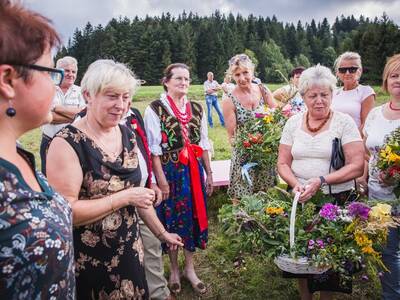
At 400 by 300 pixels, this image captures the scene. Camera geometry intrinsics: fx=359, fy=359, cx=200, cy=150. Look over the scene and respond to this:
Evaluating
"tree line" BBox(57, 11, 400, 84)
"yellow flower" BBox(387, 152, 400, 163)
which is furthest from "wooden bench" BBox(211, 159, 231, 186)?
"tree line" BBox(57, 11, 400, 84)

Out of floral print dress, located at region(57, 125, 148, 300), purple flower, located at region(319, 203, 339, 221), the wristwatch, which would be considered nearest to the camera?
floral print dress, located at region(57, 125, 148, 300)

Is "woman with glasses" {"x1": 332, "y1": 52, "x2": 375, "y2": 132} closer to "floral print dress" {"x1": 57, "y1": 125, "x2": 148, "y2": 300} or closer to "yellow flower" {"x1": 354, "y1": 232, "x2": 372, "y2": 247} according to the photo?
"yellow flower" {"x1": 354, "y1": 232, "x2": 372, "y2": 247}

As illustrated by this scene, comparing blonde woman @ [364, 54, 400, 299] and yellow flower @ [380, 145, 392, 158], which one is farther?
blonde woman @ [364, 54, 400, 299]

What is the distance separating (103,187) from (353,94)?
3585 mm

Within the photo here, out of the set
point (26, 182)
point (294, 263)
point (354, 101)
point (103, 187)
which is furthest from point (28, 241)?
point (354, 101)

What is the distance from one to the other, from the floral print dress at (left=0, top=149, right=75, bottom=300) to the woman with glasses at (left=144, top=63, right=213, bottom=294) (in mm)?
2335

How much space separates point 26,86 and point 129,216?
1141mm

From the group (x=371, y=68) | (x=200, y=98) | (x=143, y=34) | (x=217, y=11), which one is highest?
(x=217, y=11)

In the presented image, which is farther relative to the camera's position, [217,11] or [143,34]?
[217,11]

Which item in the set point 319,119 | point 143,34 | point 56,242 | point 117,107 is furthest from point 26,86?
point 143,34

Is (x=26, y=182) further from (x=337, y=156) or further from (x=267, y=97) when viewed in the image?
(x=267, y=97)

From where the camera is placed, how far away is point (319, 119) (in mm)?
3023

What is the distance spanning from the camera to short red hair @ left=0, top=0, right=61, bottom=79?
1.10 m

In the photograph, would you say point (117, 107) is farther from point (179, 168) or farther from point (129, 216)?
point (179, 168)
